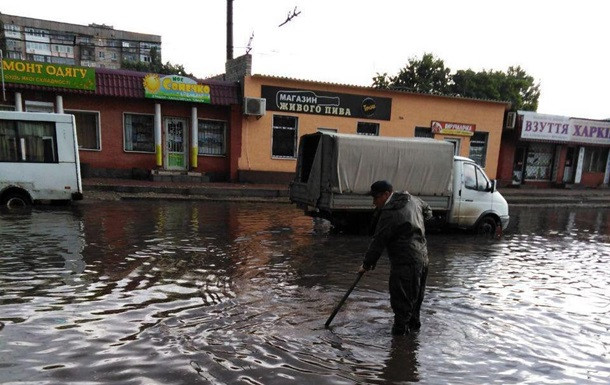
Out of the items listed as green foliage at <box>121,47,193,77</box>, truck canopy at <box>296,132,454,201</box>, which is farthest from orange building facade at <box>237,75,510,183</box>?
green foliage at <box>121,47,193,77</box>

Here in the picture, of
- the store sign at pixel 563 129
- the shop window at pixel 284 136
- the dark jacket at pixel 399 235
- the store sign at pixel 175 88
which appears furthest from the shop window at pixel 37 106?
the store sign at pixel 563 129

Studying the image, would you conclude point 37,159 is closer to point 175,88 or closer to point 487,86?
point 175,88

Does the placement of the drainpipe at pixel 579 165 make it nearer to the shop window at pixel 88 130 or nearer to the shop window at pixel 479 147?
the shop window at pixel 479 147

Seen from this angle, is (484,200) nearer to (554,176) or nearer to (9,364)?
(9,364)

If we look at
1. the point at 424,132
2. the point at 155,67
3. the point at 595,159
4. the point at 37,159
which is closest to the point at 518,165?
the point at 595,159

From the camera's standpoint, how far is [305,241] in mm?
9250

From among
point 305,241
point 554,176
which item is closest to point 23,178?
point 305,241

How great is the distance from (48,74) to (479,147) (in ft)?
70.5

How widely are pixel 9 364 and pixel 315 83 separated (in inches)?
695

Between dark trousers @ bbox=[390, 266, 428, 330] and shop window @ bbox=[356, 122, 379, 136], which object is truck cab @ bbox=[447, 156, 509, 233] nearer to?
dark trousers @ bbox=[390, 266, 428, 330]

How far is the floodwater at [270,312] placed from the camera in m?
3.64

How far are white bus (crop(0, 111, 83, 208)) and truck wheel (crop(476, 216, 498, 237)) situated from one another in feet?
36.9

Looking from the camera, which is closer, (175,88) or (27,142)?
(27,142)

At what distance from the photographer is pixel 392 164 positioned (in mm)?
10258
